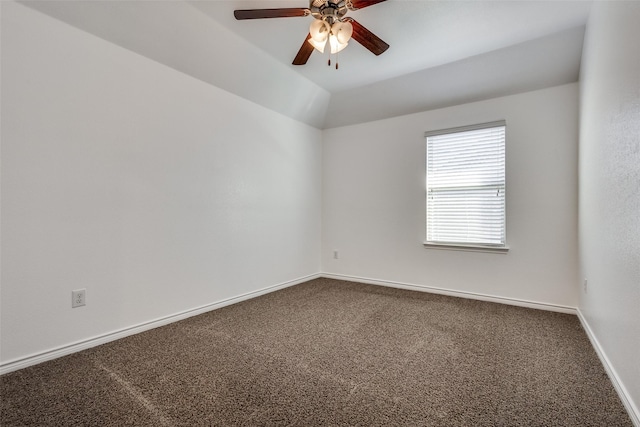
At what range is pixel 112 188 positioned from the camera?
2.28 metres

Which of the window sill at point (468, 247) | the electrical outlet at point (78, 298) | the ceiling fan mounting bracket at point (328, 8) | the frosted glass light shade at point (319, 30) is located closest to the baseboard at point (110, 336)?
the electrical outlet at point (78, 298)

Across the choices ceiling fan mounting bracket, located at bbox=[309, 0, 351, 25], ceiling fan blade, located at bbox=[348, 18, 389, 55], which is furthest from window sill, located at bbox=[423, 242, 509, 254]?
ceiling fan mounting bracket, located at bbox=[309, 0, 351, 25]

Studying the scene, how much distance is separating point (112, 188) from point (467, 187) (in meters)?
3.51

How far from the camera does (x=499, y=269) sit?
3246 millimetres

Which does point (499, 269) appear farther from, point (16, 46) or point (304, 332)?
point (16, 46)

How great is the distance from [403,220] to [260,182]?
1.88 m

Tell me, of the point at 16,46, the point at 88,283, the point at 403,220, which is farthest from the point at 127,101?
the point at 403,220

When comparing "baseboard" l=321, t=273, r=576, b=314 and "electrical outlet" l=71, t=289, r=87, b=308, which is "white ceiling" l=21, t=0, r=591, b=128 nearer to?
"electrical outlet" l=71, t=289, r=87, b=308

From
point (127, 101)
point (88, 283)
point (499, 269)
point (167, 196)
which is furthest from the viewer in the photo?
point (499, 269)

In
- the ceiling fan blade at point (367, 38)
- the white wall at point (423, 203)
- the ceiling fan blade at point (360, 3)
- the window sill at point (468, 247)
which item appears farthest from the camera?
the window sill at point (468, 247)

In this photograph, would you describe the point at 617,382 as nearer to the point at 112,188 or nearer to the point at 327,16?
the point at 327,16

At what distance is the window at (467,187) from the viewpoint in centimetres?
326

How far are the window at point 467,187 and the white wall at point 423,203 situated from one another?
10cm

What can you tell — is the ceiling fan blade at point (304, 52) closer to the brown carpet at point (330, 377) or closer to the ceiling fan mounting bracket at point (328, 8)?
the ceiling fan mounting bracket at point (328, 8)
